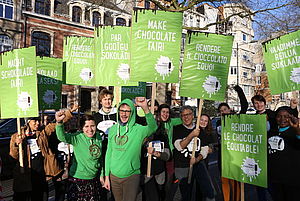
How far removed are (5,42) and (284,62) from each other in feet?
66.6

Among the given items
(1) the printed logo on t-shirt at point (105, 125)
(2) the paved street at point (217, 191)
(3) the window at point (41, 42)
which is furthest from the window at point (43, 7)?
(1) the printed logo on t-shirt at point (105, 125)

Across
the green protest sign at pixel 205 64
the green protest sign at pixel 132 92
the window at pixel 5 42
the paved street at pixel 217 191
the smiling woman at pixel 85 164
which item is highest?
the window at pixel 5 42

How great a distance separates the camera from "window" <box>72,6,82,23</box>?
23688 millimetres

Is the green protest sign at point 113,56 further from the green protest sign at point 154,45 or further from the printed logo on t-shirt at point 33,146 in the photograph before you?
the printed logo on t-shirt at point 33,146

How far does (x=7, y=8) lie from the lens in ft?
64.2

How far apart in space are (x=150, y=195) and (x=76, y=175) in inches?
46.4

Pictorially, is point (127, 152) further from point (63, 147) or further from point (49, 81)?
point (49, 81)

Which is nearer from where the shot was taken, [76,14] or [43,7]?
[43,7]

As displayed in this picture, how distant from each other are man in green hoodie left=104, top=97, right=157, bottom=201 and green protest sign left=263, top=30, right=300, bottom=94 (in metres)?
2.50

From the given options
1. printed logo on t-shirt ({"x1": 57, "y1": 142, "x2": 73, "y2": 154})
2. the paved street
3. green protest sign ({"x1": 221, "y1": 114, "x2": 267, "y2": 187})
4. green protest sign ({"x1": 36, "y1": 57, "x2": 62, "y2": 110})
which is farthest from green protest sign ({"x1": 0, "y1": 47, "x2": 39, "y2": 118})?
green protest sign ({"x1": 221, "y1": 114, "x2": 267, "y2": 187})

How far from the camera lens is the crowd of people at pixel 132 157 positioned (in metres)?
3.51

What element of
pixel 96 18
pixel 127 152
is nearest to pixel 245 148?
pixel 127 152

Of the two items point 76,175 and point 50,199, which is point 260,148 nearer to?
point 76,175

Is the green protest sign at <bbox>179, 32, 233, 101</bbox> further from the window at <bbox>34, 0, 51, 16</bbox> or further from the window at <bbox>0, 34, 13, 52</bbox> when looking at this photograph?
the window at <bbox>34, 0, 51, 16</bbox>
